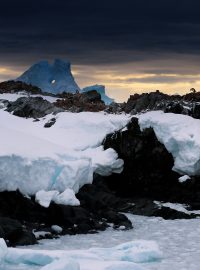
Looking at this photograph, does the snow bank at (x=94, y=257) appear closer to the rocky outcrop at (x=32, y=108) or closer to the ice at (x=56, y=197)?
the ice at (x=56, y=197)

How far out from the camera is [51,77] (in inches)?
3086

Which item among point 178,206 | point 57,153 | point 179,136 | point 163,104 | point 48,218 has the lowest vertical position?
point 178,206

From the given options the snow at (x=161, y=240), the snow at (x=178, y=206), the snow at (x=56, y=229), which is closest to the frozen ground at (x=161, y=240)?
the snow at (x=161, y=240)

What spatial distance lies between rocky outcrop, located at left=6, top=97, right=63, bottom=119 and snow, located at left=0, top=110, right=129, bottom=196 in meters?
2.88

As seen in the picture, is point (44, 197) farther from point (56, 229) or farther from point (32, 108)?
point (32, 108)

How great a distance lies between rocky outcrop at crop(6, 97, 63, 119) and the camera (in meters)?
38.0

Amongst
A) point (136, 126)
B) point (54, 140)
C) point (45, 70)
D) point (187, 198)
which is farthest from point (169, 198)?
point (45, 70)

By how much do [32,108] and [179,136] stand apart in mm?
12901

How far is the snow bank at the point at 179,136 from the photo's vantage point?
2906 cm

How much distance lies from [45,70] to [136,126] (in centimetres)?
4870

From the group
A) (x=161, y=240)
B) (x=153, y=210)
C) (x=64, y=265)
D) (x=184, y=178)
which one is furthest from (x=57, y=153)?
(x=64, y=265)

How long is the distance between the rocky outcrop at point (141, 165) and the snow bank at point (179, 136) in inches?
18.8

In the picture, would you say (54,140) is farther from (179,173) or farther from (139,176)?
(179,173)

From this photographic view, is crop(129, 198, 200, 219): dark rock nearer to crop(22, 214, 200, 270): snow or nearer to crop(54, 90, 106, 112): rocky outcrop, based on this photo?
crop(22, 214, 200, 270): snow
